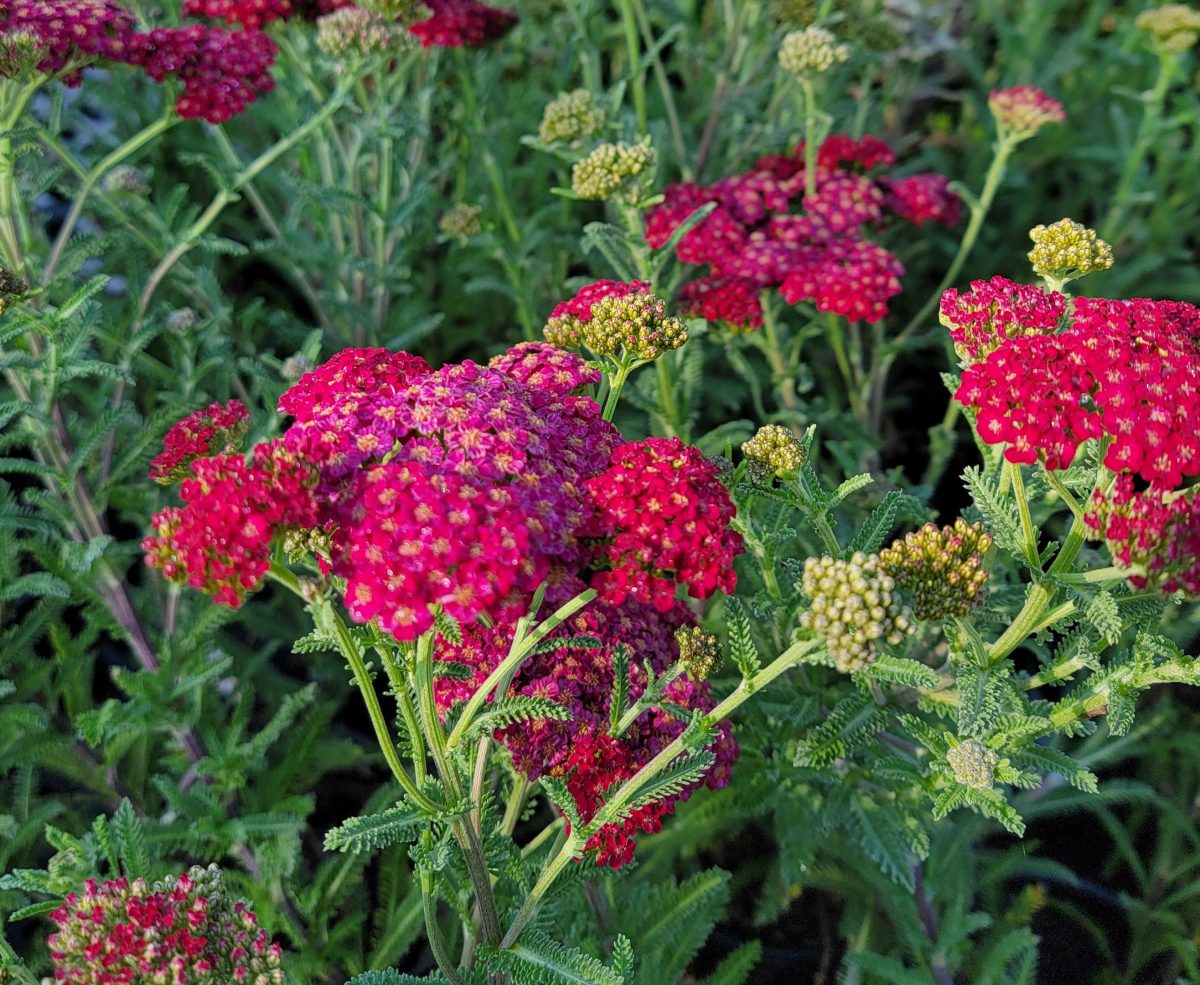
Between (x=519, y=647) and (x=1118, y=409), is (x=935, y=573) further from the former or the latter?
(x=519, y=647)

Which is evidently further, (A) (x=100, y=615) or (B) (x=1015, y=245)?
(B) (x=1015, y=245)

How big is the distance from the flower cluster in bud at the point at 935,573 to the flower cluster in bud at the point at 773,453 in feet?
0.88

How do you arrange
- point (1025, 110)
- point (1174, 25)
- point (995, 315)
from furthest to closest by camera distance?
point (1174, 25), point (1025, 110), point (995, 315)

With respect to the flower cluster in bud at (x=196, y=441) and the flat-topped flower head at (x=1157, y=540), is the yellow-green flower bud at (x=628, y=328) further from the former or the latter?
the flat-topped flower head at (x=1157, y=540)

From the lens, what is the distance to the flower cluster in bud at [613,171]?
2859 mm

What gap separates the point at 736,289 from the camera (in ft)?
10.4

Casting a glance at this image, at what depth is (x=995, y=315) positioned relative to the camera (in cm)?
209

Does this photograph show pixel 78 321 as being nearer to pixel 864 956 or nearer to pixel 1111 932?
pixel 864 956

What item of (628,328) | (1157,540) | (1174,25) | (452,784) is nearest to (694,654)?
(452,784)

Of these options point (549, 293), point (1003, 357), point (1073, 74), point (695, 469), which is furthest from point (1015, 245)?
point (695, 469)

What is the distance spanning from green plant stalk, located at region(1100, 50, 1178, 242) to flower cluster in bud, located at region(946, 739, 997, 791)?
3.01m

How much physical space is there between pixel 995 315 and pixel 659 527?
0.92 m

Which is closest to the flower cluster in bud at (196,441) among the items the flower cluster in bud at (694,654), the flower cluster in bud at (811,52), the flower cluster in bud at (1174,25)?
the flower cluster in bud at (694,654)

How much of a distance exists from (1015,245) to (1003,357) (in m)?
3.48
